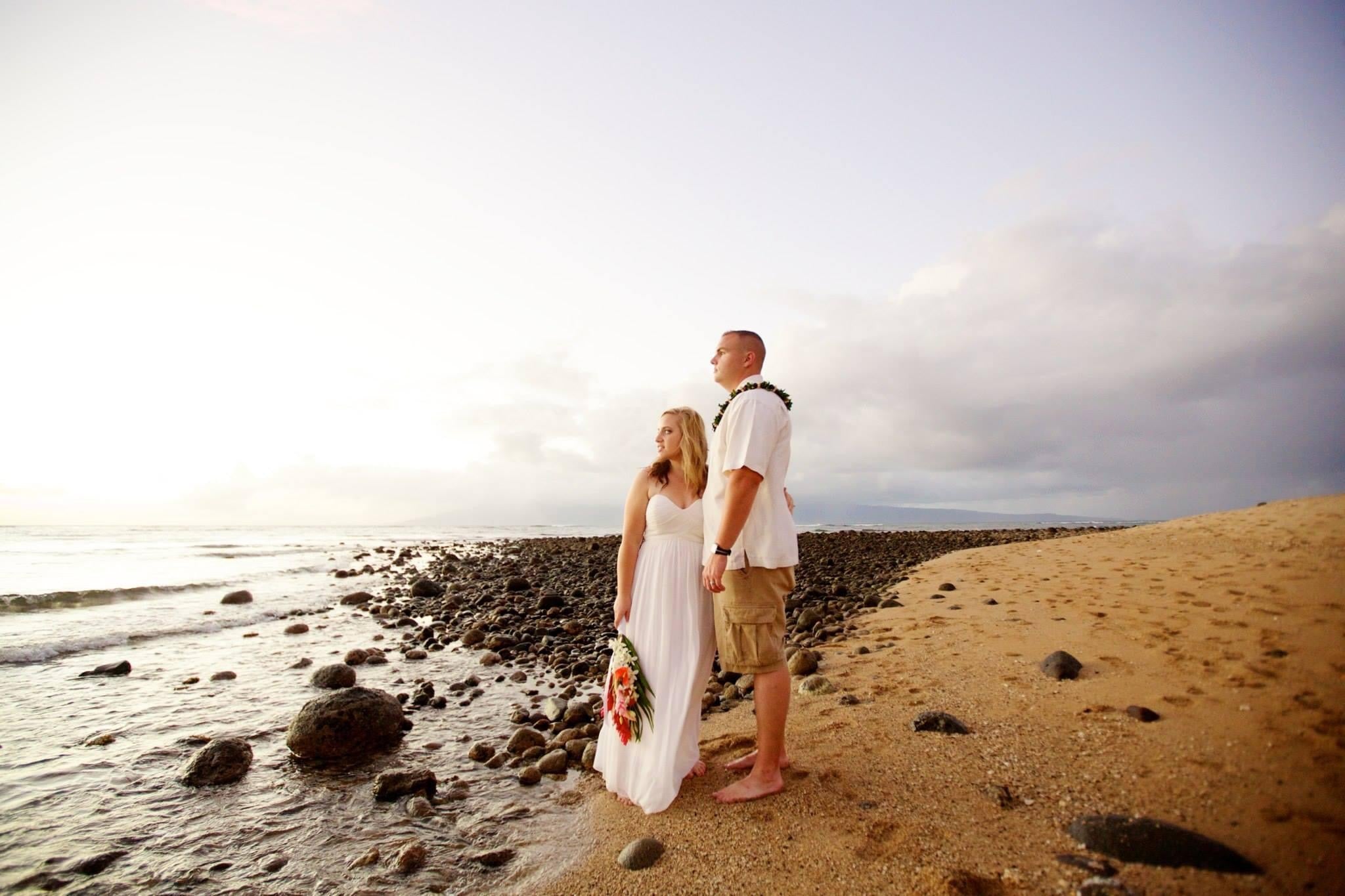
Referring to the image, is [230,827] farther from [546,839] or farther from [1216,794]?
[1216,794]

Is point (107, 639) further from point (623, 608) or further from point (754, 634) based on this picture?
point (754, 634)

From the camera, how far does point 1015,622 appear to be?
7625 mm

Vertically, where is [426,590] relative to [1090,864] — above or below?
below

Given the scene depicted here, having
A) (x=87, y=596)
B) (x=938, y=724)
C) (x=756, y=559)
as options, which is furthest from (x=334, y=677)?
(x=87, y=596)

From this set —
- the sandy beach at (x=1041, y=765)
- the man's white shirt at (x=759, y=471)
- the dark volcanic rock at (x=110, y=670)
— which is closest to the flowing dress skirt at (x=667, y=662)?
the sandy beach at (x=1041, y=765)

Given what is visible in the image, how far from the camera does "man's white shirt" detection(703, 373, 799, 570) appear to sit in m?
3.78

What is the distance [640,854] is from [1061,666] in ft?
14.2

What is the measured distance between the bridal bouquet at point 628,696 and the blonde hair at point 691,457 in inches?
50.4

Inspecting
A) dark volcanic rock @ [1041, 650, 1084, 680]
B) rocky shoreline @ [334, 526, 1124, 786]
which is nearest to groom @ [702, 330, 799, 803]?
rocky shoreline @ [334, 526, 1124, 786]

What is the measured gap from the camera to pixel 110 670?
7965 millimetres

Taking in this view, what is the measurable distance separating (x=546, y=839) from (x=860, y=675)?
386 cm

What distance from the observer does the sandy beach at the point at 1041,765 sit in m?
2.83

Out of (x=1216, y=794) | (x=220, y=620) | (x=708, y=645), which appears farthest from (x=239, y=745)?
(x=220, y=620)

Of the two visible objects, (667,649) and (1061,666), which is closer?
(667,649)
